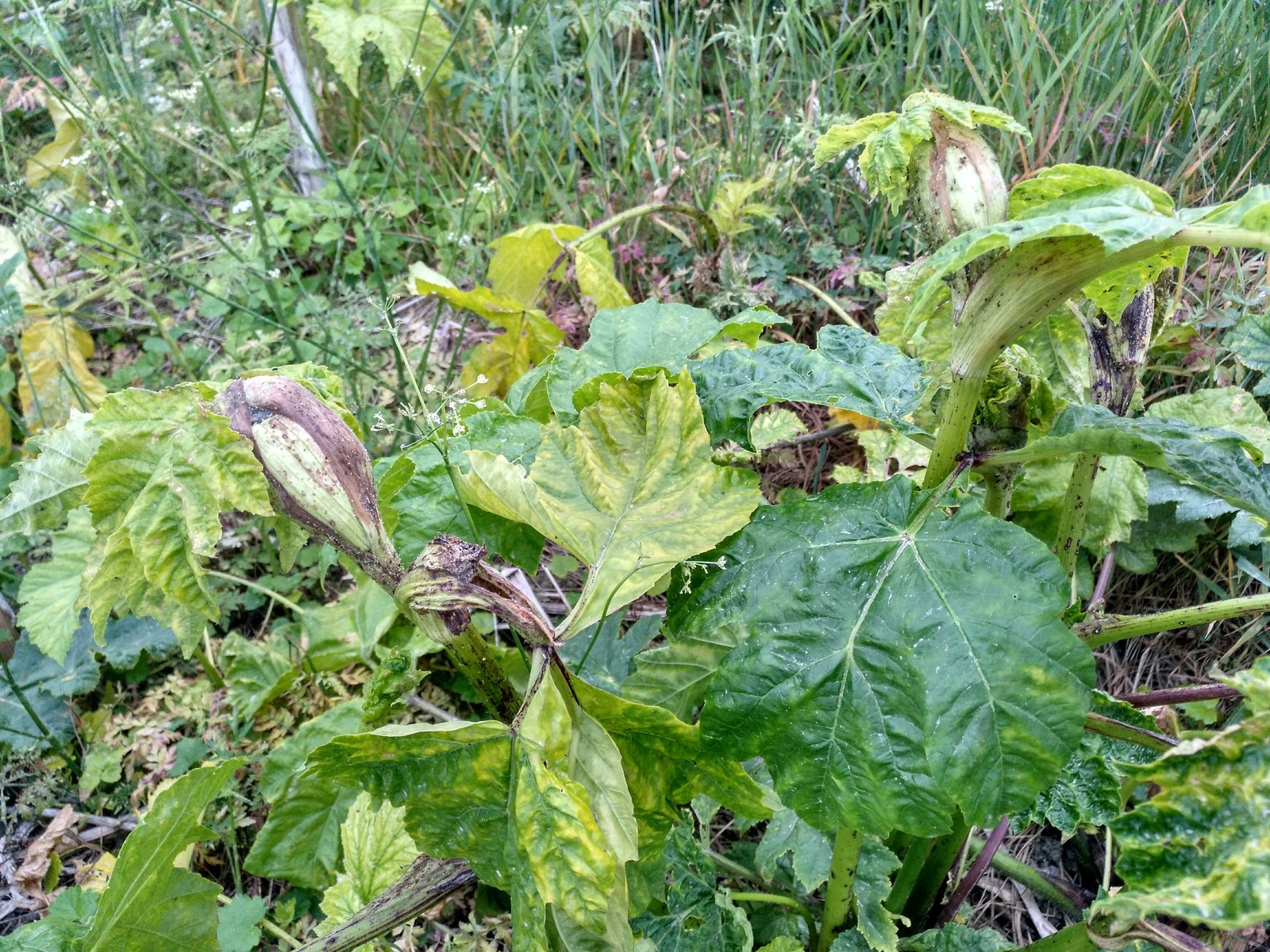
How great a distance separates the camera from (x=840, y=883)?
46.5 inches

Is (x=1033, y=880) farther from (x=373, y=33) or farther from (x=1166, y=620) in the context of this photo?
(x=373, y=33)

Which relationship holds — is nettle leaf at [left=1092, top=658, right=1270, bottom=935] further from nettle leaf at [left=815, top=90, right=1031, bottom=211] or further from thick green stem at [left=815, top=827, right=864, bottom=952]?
nettle leaf at [left=815, top=90, right=1031, bottom=211]

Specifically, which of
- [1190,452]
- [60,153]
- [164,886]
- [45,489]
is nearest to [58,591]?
[45,489]

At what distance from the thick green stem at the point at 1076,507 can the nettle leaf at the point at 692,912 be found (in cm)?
60

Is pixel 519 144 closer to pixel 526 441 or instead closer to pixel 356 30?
pixel 356 30

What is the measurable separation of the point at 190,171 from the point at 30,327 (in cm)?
104

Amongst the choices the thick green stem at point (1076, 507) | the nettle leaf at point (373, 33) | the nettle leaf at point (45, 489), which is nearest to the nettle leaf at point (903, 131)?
the thick green stem at point (1076, 507)

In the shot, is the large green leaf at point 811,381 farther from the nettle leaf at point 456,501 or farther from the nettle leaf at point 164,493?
the nettle leaf at point 164,493

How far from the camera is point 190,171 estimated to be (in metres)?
3.55

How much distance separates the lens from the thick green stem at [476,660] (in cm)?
98

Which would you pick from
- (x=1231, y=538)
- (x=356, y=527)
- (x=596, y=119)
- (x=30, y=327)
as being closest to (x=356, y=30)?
(x=596, y=119)

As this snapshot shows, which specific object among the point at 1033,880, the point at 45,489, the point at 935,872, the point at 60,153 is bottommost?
the point at 1033,880

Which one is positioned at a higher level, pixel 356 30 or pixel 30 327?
pixel 356 30

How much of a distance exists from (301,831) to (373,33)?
8.22 ft
